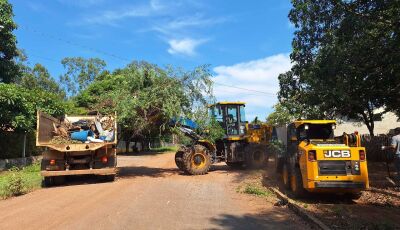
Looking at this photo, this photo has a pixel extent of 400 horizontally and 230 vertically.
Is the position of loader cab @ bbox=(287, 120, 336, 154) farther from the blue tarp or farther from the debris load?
the debris load

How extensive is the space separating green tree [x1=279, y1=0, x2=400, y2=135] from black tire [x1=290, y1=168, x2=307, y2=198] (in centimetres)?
479

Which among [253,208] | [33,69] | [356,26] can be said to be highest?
[33,69]

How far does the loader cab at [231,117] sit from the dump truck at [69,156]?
23.6 ft

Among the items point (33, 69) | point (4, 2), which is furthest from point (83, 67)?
point (4, 2)

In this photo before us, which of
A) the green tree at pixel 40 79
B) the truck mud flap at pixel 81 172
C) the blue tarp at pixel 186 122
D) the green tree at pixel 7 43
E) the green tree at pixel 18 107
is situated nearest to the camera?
the truck mud flap at pixel 81 172

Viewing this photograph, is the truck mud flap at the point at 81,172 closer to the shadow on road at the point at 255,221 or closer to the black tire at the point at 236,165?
the shadow on road at the point at 255,221

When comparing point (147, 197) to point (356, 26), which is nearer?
point (147, 197)

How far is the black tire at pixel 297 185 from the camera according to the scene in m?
12.2

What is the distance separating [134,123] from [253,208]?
9.01 meters

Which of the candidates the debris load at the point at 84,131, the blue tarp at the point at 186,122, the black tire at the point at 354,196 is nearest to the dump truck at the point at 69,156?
the debris load at the point at 84,131

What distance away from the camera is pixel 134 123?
18750mm

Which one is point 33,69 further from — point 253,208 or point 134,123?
point 253,208

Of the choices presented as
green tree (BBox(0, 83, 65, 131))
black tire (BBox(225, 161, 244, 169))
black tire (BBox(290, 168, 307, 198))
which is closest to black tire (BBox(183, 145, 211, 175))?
black tire (BBox(225, 161, 244, 169))

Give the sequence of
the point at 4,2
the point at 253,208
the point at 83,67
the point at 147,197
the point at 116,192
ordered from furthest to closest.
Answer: the point at 83,67 < the point at 4,2 < the point at 116,192 < the point at 147,197 < the point at 253,208
